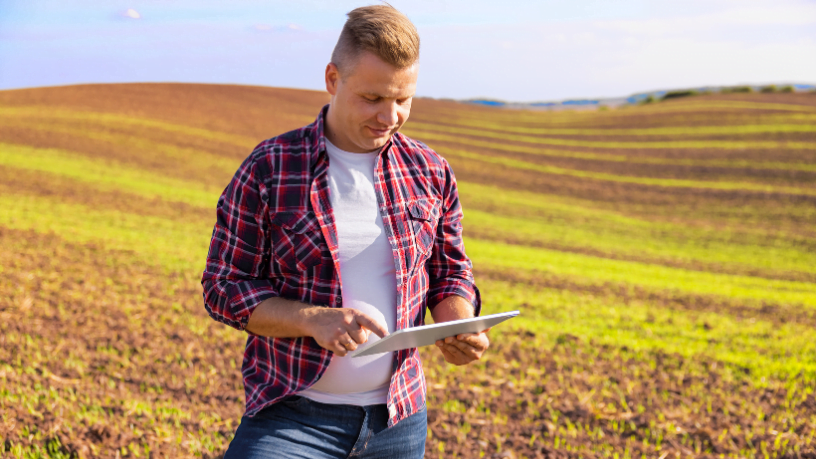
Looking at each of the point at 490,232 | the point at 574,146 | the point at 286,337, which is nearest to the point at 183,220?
the point at 490,232

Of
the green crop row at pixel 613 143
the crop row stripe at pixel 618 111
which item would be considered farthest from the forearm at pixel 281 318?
the crop row stripe at pixel 618 111

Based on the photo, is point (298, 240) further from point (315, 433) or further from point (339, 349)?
point (315, 433)

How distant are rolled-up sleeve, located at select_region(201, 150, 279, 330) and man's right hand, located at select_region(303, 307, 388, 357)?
0.23 metres

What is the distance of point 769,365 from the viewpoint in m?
7.52

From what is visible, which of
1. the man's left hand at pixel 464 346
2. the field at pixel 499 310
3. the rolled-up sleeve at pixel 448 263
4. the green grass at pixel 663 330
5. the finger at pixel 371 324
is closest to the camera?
the finger at pixel 371 324

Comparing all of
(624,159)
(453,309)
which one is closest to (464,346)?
(453,309)

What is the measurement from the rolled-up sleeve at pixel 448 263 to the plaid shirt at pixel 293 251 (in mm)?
119

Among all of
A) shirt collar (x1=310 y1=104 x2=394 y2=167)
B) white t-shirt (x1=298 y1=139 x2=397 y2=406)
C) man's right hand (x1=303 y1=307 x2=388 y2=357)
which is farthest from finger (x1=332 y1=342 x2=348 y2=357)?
shirt collar (x1=310 y1=104 x2=394 y2=167)

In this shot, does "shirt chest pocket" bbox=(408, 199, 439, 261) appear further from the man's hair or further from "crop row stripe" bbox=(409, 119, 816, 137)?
"crop row stripe" bbox=(409, 119, 816, 137)

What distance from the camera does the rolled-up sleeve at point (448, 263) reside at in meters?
2.31

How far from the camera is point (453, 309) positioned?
223cm

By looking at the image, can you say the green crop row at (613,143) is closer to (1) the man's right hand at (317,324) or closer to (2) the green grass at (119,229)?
(2) the green grass at (119,229)

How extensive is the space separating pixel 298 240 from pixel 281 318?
0.82 ft

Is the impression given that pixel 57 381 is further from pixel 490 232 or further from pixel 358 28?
pixel 490 232
